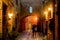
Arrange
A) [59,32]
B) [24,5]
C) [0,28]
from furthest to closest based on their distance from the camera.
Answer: [24,5]
[0,28]
[59,32]

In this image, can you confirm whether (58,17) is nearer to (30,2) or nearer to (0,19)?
(0,19)

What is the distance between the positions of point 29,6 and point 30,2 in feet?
2.15

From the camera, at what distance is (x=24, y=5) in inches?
900

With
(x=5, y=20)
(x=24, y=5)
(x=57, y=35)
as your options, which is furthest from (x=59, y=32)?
(x=24, y=5)

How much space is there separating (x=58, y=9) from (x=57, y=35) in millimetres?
1396

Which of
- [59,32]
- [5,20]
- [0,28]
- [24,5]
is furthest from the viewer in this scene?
[24,5]

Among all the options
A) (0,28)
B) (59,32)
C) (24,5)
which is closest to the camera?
(59,32)

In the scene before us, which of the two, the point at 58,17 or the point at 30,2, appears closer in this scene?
the point at 58,17

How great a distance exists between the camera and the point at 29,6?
915 inches

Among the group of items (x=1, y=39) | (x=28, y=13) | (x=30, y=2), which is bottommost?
(x=1, y=39)

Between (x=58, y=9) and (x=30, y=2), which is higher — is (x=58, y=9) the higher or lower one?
the lower one

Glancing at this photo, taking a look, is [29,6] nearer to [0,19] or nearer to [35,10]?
[35,10]

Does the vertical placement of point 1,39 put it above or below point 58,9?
below

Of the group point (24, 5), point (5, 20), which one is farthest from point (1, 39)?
point (24, 5)
